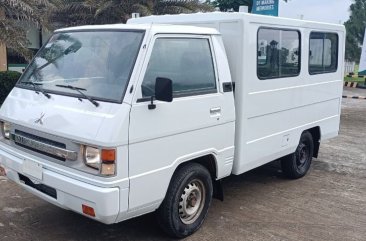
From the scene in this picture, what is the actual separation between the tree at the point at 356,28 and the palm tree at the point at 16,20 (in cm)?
2518

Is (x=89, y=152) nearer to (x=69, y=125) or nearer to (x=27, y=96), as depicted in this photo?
(x=69, y=125)

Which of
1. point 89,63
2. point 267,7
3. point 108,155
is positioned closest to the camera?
point 108,155

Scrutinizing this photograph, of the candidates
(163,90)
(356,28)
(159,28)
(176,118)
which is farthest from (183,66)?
(356,28)

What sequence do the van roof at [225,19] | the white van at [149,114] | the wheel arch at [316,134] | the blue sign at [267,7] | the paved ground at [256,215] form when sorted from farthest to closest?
1. the blue sign at [267,7]
2. the wheel arch at [316,134]
3. the van roof at [225,19]
4. the paved ground at [256,215]
5. the white van at [149,114]

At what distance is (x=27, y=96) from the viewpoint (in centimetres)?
429

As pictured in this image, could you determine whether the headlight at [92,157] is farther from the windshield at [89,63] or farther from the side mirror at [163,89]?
the side mirror at [163,89]

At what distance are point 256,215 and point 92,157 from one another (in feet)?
7.67

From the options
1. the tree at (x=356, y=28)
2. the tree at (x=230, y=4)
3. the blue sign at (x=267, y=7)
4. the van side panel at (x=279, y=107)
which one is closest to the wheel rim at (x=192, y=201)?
the van side panel at (x=279, y=107)

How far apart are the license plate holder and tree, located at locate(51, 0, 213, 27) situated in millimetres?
8602

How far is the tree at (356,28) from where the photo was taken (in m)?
30.4

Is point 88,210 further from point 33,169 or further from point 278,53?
point 278,53

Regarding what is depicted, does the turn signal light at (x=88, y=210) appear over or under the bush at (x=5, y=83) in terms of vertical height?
under

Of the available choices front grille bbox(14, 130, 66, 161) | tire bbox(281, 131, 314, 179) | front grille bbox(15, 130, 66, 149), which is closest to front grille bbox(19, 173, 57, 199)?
front grille bbox(14, 130, 66, 161)

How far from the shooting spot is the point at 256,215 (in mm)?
5043
